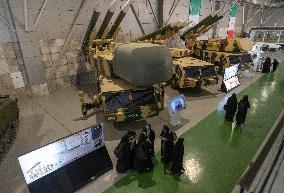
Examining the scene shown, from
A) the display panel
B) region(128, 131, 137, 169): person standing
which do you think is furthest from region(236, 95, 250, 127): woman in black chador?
region(128, 131, 137, 169): person standing

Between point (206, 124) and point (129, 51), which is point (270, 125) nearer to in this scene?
point (206, 124)

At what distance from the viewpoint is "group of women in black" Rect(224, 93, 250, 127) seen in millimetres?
8492

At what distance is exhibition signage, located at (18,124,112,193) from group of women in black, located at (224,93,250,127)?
5.43 meters

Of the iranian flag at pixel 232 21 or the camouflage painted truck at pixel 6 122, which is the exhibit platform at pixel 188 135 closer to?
the camouflage painted truck at pixel 6 122

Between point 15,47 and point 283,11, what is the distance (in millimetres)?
40185

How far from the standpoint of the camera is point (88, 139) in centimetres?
615

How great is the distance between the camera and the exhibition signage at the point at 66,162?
512cm

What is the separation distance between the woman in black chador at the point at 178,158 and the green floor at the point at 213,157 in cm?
20

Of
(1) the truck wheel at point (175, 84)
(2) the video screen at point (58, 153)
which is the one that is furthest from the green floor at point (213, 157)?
(1) the truck wheel at point (175, 84)

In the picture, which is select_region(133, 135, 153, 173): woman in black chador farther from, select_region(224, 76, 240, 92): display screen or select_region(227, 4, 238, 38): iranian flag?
select_region(227, 4, 238, 38): iranian flag

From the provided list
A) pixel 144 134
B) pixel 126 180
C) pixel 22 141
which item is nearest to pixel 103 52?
pixel 22 141

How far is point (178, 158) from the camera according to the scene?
6102 millimetres

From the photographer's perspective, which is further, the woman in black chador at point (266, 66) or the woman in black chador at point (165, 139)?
the woman in black chador at point (266, 66)

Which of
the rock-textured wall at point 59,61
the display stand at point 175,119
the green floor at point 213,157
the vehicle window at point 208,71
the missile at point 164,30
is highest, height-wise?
the missile at point 164,30
